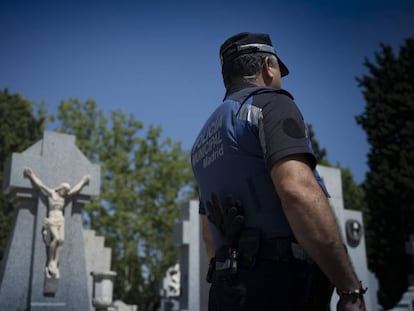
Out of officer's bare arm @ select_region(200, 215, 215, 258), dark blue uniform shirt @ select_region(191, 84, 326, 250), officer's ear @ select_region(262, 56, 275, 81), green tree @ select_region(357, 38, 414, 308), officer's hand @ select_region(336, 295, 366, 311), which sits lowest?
officer's hand @ select_region(336, 295, 366, 311)

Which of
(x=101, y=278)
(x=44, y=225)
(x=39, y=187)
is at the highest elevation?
(x=39, y=187)

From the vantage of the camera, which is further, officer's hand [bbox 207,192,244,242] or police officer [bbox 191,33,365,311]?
officer's hand [bbox 207,192,244,242]

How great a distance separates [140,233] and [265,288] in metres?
25.8

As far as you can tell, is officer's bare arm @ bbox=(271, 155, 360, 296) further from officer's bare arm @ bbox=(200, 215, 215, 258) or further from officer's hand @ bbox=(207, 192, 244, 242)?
officer's bare arm @ bbox=(200, 215, 215, 258)

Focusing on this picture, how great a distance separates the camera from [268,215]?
1894 mm

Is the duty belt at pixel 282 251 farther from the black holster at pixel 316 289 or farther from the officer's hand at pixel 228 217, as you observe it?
the officer's hand at pixel 228 217

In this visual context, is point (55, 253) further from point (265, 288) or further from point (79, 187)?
point (265, 288)

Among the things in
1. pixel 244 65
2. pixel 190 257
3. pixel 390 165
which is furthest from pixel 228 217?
pixel 390 165

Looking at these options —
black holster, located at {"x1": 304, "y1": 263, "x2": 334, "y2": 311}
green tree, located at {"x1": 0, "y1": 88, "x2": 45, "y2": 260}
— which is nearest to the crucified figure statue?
black holster, located at {"x1": 304, "y1": 263, "x2": 334, "y2": 311}

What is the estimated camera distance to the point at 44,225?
9086 mm

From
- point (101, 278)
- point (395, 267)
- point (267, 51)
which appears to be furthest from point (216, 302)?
point (395, 267)

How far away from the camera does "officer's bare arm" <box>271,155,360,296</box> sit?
1.67m

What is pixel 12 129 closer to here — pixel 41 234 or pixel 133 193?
pixel 133 193

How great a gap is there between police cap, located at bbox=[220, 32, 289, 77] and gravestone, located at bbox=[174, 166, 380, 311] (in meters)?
6.76
